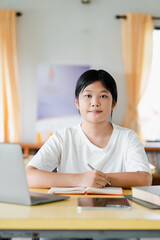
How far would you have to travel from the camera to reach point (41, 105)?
4531mm

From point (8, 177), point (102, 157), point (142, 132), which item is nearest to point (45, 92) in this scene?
point (142, 132)

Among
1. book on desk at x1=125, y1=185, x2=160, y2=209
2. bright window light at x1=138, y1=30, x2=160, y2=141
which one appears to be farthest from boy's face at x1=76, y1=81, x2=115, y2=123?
bright window light at x1=138, y1=30, x2=160, y2=141

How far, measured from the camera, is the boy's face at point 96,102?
5.85 ft

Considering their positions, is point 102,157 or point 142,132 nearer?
point 102,157

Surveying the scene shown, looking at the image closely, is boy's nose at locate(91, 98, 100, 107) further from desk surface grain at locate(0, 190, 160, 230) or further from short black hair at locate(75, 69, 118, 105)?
desk surface grain at locate(0, 190, 160, 230)

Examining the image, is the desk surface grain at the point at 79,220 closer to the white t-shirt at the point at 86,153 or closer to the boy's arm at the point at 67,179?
the boy's arm at the point at 67,179

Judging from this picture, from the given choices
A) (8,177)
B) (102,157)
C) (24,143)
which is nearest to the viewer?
(8,177)

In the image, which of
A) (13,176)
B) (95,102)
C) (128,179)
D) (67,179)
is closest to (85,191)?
(67,179)

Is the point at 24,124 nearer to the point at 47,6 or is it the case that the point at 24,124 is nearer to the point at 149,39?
the point at 47,6

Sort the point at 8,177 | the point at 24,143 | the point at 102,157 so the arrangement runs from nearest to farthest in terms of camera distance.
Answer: the point at 8,177, the point at 102,157, the point at 24,143

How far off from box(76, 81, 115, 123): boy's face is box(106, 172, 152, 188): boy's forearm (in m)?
0.33

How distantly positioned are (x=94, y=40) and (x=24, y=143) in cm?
158

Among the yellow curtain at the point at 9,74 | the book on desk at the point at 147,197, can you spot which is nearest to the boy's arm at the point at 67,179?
the book on desk at the point at 147,197

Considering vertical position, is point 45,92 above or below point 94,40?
below
